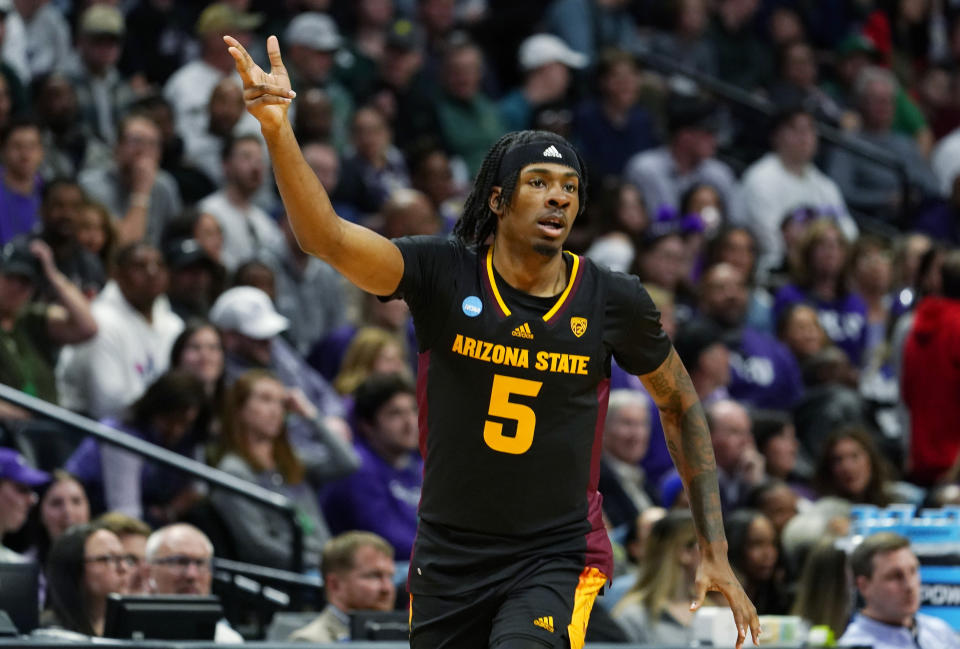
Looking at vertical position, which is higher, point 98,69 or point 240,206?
point 98,69

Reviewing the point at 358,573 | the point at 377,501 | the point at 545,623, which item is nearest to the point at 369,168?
the point at 377,501

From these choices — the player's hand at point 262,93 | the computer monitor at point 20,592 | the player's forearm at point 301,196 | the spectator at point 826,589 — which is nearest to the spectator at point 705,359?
the spectator at point 826,589

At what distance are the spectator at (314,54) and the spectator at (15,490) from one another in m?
5.62

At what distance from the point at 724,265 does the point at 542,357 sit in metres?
7.43

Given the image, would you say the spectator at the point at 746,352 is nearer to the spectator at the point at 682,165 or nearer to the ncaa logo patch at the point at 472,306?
the spectator at the point at 682,165

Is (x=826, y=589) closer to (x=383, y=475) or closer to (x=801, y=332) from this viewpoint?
(x=383, y=475)

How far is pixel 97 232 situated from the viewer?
9.88 m

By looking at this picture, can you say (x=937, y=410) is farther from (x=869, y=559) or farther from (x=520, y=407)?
A: (x=520, y=407)

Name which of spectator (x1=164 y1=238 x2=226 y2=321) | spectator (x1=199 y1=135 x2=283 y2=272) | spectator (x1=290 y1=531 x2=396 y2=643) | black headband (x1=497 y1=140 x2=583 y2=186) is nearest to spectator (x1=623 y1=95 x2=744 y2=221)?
spectator (x1=199 y1=135 x2=283 y2=272)

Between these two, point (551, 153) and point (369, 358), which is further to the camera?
point (369, 358)

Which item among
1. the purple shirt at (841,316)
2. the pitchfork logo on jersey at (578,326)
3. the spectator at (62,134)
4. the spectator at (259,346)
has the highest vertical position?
the spectator at (62,134)

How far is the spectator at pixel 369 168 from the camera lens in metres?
12.4

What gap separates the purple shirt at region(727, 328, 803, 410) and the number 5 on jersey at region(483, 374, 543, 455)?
6928 millimetres

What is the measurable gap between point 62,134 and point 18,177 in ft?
3.46
